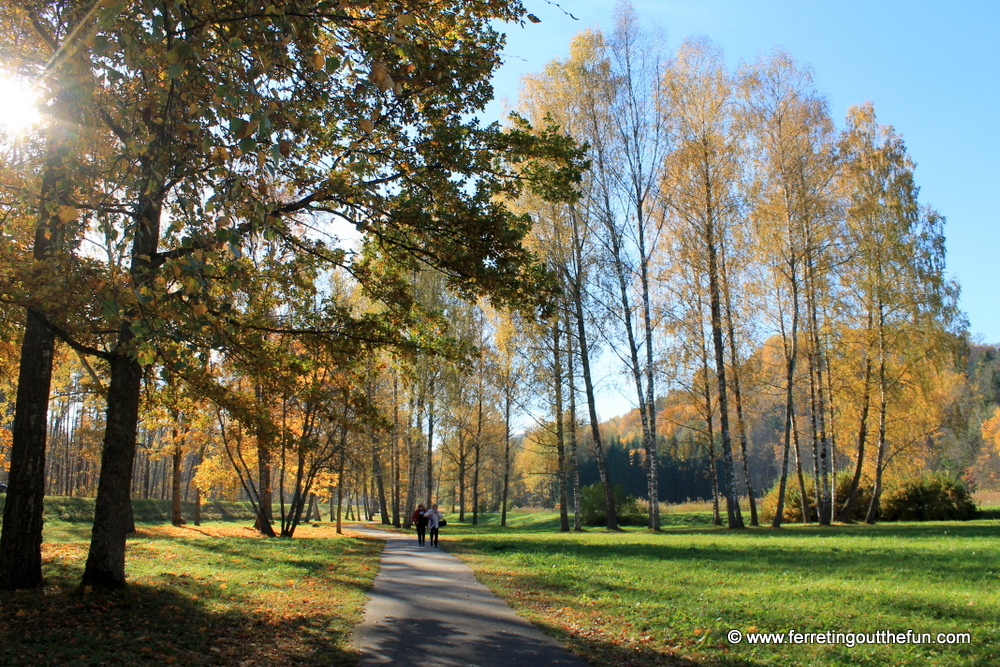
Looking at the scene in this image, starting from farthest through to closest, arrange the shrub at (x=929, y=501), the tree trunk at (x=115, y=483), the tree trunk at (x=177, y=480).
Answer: the shrub at (x=929, y=501)
the tree trunk at (x=177, y=480)
the tree trunk at (x=115, y=483)

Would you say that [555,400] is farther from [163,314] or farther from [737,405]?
[163,314]

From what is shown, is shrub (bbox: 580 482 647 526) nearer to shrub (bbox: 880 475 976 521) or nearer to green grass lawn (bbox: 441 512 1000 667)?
shrub (bbox: 880 475 976 521)

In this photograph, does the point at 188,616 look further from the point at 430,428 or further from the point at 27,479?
the point at 430,428

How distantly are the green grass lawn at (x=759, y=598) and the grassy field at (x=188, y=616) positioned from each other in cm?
250

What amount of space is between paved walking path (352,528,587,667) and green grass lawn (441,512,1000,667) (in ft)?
1.15

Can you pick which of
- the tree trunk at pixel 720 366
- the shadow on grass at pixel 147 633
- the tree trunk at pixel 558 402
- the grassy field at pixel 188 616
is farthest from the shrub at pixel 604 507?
the shadow on grass at pixel 147 633

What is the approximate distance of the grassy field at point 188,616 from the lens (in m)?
5.47

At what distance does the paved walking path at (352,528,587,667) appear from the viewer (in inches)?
213

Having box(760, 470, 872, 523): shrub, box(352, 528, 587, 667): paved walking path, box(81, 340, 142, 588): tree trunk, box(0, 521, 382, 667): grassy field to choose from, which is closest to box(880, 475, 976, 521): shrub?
box(760, 470, 872, 523): shrub

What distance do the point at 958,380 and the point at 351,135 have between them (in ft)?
105

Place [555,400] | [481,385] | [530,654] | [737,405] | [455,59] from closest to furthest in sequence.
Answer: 1. [530,654]
2. [455,59]
3. [737,405]
4. [555,400]
5. [481,385]

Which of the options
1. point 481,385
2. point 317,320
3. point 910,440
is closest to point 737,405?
point 910,440

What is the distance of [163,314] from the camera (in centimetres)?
439

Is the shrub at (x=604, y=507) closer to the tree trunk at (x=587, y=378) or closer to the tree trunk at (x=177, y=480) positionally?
the tree trunk at (x=587, y=378)
